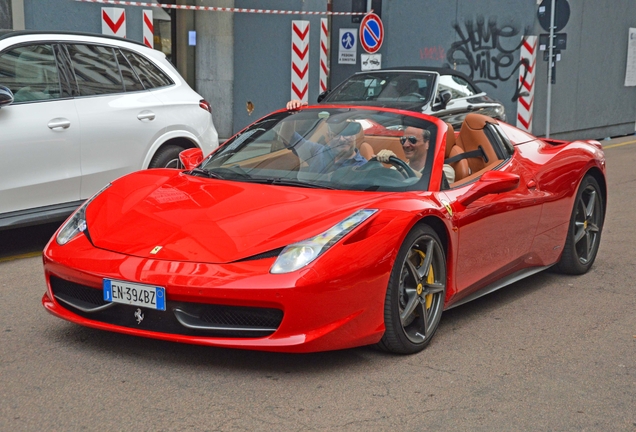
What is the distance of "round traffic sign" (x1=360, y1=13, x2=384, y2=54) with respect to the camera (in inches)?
601

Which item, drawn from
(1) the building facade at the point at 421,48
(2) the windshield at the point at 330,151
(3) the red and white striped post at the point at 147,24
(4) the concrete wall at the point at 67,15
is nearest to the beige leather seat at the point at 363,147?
(2) the windshield at the point at 330,151

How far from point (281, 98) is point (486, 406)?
1348 centimetres

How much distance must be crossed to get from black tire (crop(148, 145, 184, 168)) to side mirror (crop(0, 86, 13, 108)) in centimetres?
161

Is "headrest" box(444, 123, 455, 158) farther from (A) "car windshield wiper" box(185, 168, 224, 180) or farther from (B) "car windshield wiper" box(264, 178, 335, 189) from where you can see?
(A) "car windshield wiper" box(185, 168, 224, 180)

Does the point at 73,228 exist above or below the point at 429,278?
above

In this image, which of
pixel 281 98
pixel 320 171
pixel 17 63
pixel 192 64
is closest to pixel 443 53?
pixel 281 98

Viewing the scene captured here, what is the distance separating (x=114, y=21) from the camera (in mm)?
12820

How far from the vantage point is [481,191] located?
5340 millimetres

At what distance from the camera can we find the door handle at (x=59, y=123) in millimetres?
7026

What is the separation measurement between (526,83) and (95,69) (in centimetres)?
1214

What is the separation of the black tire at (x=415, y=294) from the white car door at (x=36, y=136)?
336 cm

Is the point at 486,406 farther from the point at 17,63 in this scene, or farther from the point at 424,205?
the point at 17,63

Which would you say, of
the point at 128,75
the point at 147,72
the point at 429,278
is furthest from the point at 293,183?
the point at 147,72

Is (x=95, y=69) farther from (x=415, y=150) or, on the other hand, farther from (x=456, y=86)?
(x=456, y=86)
